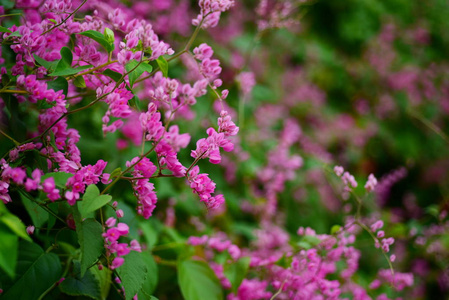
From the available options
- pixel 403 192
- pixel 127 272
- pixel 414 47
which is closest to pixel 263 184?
pixel 127 272

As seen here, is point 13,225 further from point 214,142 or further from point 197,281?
point 197,281

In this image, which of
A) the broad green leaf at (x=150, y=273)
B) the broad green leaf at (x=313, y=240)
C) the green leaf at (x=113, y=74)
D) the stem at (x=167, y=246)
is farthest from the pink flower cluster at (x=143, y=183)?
the broad green leaf at (x=313, y=240)

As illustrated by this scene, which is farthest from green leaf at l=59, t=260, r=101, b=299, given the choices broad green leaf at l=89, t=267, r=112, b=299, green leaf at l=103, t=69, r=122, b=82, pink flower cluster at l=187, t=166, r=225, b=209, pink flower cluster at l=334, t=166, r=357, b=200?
pink flower cluster at l=334, t=166, r=357, b=200

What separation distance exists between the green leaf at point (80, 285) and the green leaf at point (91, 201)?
0.59 ft

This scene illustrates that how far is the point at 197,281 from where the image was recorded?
1.08m

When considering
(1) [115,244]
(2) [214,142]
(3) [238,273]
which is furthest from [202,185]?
(3) [238,273]

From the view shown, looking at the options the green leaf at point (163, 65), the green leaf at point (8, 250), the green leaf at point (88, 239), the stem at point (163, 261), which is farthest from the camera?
the stem at point (163, 261)

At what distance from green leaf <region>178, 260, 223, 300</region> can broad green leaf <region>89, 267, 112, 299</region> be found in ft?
0.80

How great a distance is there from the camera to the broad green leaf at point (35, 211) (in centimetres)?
73

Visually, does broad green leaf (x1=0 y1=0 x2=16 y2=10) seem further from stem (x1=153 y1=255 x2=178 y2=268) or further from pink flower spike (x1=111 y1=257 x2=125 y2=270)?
stem (x1=153 y1=255 x2=178 y2=268)

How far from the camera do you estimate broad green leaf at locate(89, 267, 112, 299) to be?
80 cm

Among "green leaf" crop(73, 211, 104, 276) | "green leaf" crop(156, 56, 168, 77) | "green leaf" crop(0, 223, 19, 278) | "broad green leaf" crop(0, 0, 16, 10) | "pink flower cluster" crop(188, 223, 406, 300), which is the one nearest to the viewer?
"green leaf" crop(0, 223, 19, 278)

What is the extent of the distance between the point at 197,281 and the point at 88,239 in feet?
1.57

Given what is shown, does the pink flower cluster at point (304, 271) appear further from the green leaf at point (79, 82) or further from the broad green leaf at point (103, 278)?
the green leaf at point (79, 82)
